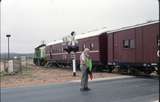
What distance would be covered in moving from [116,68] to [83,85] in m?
14.0

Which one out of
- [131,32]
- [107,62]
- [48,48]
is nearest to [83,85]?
[131,32]

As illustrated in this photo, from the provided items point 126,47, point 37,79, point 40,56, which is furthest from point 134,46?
point 40,56

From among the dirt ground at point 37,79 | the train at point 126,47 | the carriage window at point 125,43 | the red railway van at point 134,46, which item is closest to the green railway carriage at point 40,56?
the train at point 126,47

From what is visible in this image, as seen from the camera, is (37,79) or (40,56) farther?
(40,56)

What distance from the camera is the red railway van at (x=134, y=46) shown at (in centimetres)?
2131

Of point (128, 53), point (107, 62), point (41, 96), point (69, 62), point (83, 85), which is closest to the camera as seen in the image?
point (41, 96)

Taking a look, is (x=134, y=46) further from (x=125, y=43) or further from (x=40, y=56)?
(x=40, y=56)

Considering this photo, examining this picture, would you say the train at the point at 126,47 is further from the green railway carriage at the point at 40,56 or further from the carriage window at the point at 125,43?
the green railway carriage at the point at 40,56

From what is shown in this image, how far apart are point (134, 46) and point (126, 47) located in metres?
1.23

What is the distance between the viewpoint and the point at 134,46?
2370 cm

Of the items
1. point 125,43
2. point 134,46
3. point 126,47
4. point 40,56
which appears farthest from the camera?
point 40,56

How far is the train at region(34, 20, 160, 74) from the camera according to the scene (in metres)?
21.5

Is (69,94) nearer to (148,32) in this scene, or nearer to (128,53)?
(148,32)

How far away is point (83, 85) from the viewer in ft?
50.0
